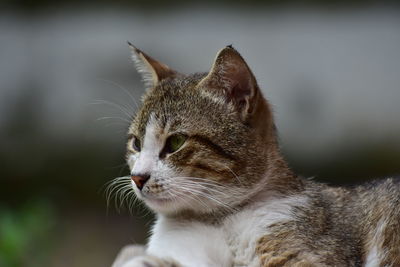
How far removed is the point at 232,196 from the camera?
12.5 ft

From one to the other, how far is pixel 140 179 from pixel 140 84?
13.1ft

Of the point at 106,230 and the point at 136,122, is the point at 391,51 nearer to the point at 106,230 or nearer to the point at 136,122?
the point at 106,230

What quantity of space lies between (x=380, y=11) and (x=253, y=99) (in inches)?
162

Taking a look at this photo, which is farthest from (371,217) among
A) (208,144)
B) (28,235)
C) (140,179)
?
(28,235)

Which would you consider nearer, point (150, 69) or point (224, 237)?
point (224, 237)

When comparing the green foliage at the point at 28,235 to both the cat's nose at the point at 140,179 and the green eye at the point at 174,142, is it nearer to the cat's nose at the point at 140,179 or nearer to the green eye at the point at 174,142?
the cat's nose at the point at 140,179

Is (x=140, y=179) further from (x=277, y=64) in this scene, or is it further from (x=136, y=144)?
(x=277, y=64)

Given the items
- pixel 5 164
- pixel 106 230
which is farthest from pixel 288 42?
pixel 5 164

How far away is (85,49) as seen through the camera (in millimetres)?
8062

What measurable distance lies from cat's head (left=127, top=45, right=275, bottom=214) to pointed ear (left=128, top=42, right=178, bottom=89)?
353mm

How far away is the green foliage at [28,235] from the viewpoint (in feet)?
15.5

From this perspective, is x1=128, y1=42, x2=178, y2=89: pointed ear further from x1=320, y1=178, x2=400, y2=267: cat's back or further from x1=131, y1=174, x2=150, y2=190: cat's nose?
x1=320, y1=178, x2=400, y2=267: cat's back

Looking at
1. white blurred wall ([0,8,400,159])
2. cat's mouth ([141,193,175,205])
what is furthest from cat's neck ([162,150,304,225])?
white blurred wall ([0,8,400,159])

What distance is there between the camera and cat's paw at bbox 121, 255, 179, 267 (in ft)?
11.5
